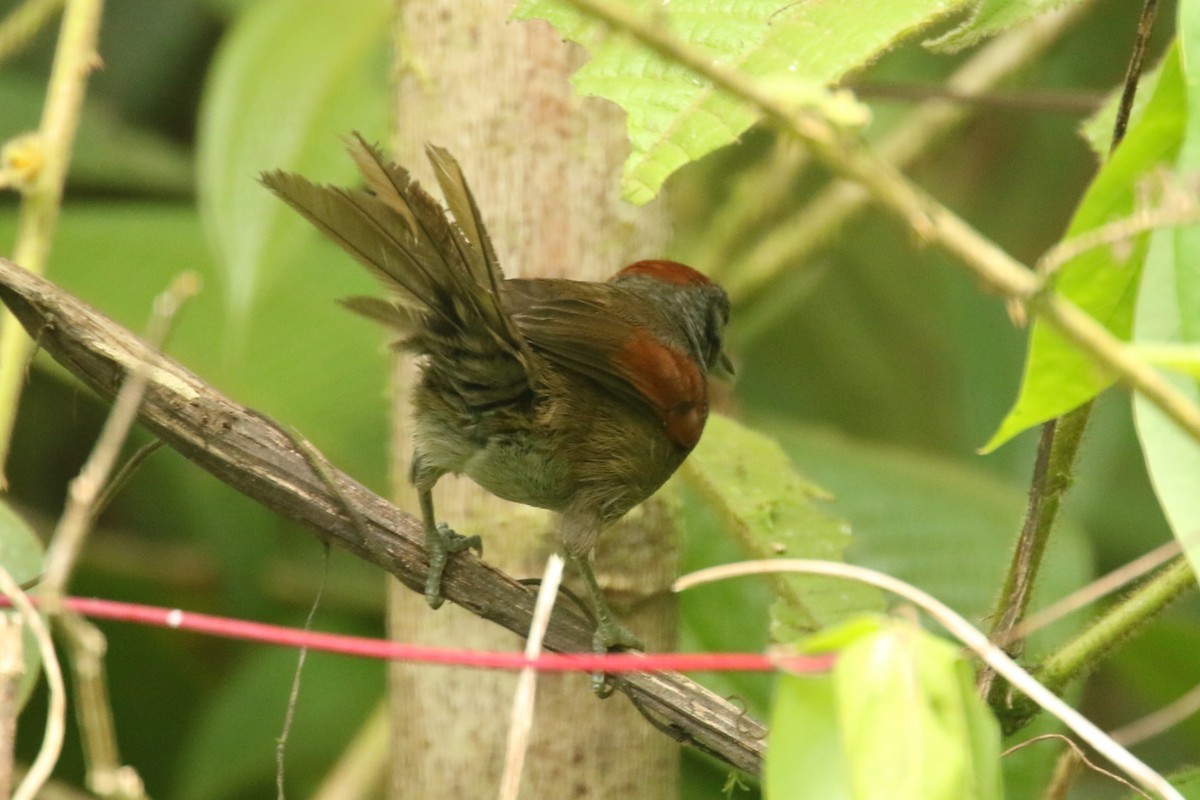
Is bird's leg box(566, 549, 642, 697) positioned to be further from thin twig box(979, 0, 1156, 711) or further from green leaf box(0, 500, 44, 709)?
green leaf box(0, 500, 44, 709)

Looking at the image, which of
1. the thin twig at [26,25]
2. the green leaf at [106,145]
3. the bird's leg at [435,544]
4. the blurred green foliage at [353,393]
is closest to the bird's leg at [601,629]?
the bird's leg at [435,544]

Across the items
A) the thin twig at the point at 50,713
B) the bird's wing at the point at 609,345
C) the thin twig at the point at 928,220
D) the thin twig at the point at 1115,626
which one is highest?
the bird's wing at the point at 609,345

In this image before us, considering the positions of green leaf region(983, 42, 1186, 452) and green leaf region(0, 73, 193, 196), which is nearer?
green leaf region(983, 42, 1186, 452)

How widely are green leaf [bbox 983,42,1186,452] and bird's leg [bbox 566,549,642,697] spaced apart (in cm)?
65

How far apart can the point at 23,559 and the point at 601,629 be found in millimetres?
642

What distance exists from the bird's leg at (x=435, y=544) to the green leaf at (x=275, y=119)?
18.4 inches

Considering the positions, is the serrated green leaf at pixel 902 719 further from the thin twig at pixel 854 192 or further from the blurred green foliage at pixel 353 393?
the thin twig at pixel 854 192

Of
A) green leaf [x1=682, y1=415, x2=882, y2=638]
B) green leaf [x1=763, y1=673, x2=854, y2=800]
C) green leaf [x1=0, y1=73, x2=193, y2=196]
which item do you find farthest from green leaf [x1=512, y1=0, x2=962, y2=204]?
green leaf [x1=0, y1=73, x2=193, y2=196]

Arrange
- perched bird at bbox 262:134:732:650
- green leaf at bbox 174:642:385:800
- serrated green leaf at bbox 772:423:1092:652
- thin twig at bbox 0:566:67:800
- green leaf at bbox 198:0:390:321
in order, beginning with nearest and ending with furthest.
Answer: thin twig at bbox 0:566:67:800 → perched bird at bbox 262:134:732:650 → green leaf at bbox 198:0:390:321 → serrated green leaf at bbox 772:423:1092:652 → green leaf at bbox 174:642:385:800

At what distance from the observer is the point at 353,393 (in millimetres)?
2760

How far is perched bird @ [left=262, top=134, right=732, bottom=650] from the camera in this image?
1.49 m

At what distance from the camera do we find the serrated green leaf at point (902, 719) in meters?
0.71

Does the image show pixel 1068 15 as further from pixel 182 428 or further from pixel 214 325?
pixel 182 428

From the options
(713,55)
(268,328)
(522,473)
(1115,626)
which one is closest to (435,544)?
(522,473)
